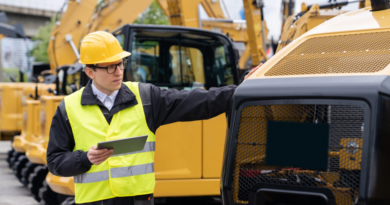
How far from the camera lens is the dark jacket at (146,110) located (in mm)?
2941

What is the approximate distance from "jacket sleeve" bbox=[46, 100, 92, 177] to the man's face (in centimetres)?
26

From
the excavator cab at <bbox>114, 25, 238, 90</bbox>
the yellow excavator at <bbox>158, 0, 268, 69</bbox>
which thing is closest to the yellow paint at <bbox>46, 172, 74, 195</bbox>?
the excavator cab at <bbox>114, 25, 238, 90</bbox>

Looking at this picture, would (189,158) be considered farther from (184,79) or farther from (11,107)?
(11,107)

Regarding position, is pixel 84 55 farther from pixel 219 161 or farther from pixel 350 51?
pixel 219 161

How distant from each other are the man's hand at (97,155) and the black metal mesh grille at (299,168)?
71cm

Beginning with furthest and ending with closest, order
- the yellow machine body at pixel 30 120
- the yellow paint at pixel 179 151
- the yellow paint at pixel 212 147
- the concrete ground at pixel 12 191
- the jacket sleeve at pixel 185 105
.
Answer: the yellow machine body at pixel 30 120 → the concrete ground at pixel 12 191 → the yellow paint at pixel 212 147 → the yellow paint at pixel 179 151 → the jacket sleeve at pixel 185 105

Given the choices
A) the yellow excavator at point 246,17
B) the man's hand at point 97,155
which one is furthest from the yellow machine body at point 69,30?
the man's hand at point 97,155

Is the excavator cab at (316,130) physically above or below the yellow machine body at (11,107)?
above

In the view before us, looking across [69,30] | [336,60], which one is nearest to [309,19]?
[336,60]

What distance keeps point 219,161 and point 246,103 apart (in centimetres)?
253

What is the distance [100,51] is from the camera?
314 cm

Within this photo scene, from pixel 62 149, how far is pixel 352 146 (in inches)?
67.5

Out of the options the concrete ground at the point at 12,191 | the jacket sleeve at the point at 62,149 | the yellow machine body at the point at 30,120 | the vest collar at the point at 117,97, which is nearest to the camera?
the jacket sleeve at the point at 62,149

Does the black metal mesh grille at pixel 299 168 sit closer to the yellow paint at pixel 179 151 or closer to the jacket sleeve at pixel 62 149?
the jacket sleeve at pixel 62 149
